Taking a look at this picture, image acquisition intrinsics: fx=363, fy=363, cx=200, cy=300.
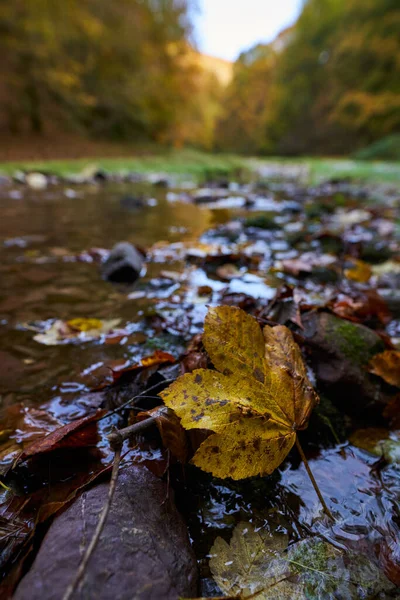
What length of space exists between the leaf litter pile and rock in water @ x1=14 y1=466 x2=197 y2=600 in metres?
0.03

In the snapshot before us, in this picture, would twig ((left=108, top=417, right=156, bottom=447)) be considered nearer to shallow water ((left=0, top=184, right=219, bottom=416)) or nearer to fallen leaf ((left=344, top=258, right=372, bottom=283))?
shallow water ((left=0, top=184, right=219, bottom=416))

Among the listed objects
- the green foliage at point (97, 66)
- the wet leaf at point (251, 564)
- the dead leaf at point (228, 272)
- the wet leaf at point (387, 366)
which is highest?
the green foliage at point (97, 66)

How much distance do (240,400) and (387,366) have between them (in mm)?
556

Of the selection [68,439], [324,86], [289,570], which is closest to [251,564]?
[289,570]

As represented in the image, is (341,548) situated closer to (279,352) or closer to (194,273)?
(279,352)

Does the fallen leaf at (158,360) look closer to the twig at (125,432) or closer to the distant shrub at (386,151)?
the twig at (125,432)

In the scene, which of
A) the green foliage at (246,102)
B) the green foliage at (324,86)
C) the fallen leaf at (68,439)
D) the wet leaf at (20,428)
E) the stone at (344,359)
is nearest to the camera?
the fallen leaf at (68,439)

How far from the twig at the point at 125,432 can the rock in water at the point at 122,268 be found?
4.78ft

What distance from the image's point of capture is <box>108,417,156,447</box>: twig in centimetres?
63

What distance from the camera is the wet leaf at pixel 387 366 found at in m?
1.02

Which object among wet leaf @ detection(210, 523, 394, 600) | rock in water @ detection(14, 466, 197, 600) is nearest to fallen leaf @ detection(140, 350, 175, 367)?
rock in water @ detection(14, 466, 197, 600)

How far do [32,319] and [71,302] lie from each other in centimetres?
24

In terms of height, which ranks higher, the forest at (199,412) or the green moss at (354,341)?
the green moss at (354,341)

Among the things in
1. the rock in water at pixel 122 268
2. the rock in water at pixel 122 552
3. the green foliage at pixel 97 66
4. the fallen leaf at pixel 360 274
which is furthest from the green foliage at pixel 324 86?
the rock in water at pixel 122 552
